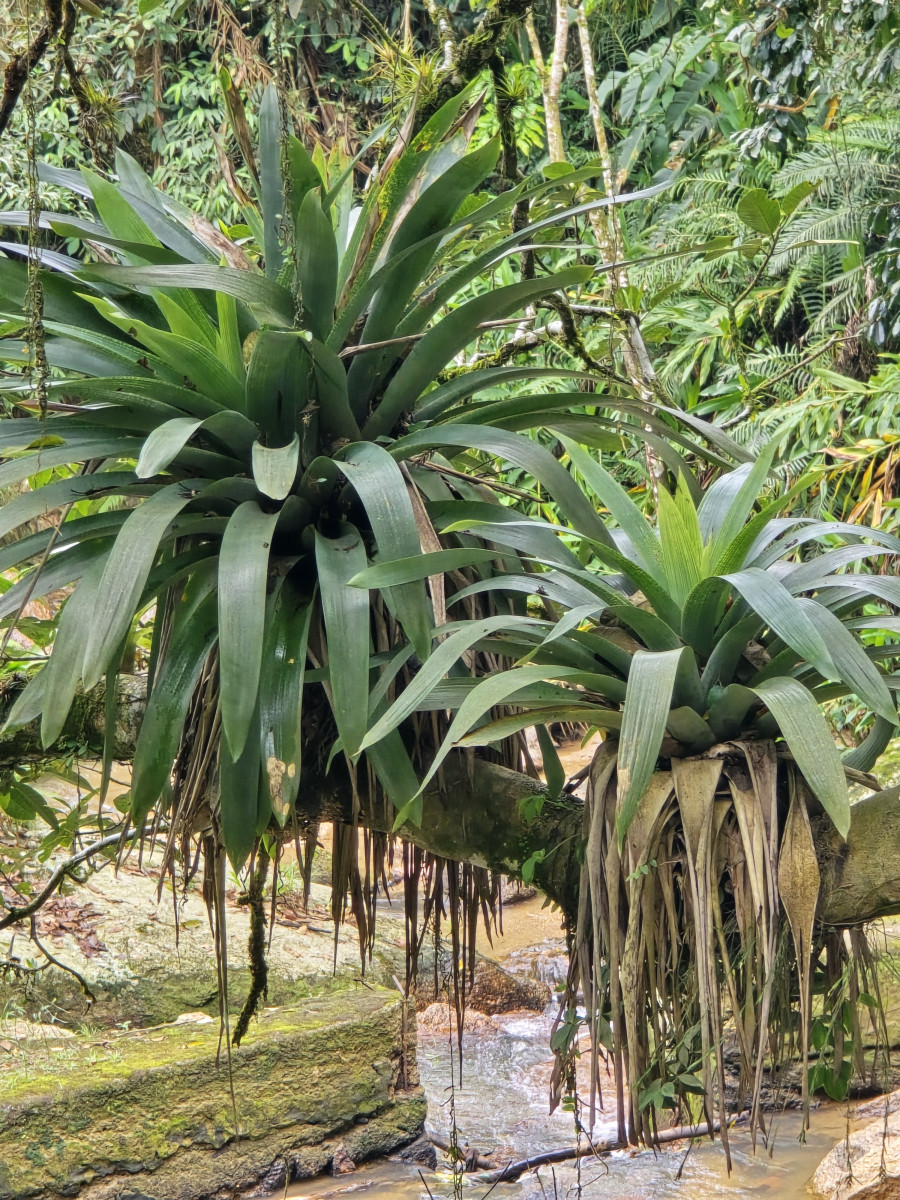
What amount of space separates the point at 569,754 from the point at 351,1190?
13.7ft

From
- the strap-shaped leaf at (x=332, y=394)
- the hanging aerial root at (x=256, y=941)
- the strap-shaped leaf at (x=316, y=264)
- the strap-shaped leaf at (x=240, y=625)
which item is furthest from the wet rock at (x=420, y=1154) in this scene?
the strap-shaped leaf at (x=316, y=264)

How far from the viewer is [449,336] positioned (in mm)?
1494

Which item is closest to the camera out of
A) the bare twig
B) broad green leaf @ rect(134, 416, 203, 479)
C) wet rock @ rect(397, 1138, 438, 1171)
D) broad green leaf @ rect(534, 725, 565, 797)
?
broad green leaf @ rect(134, 416, 203, 479)

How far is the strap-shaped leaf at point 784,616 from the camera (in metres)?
1.15

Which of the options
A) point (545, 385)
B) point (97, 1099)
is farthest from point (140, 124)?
point (97, 1099)

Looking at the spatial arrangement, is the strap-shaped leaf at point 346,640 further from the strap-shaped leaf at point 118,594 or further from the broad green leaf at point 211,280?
the broad green leaf at point 211,280

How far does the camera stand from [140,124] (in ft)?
27.7

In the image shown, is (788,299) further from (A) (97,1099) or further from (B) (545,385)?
(A) (97,1099)

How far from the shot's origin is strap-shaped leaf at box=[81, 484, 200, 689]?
1.22 meters

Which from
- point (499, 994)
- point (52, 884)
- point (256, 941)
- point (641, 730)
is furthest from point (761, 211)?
point (499, 994)

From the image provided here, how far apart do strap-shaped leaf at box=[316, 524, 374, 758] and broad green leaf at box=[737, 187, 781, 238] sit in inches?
44.9

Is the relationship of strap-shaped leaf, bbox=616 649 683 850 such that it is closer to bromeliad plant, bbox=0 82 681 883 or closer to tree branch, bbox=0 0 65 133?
bromeliad plant, bbox=0 82 681 883

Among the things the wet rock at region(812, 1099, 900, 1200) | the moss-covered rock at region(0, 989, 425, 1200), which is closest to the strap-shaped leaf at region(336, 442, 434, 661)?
the moss-covered rock at region(0, 989, 425, 1200)

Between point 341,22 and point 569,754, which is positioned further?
point 341,22
